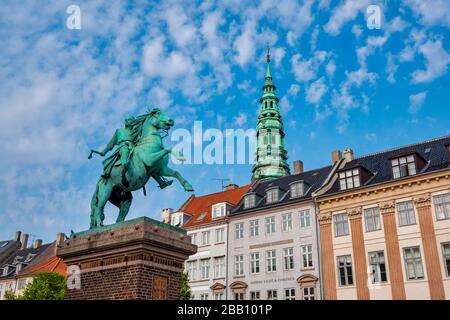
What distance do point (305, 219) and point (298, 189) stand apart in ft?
10.4

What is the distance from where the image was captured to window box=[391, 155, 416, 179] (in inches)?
1359

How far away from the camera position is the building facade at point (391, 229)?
3177 centimetres

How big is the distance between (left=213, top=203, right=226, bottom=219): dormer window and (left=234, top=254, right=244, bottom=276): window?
181 inches

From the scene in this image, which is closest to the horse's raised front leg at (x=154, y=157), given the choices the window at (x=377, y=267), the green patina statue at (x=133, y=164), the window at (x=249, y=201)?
the green patina statue at (x=133, y=164)

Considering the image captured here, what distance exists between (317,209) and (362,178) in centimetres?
417

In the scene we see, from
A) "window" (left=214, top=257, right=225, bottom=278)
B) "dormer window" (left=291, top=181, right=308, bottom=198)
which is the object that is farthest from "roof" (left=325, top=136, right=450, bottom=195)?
"window" (left=214, top=257, right=225, bottom=278)

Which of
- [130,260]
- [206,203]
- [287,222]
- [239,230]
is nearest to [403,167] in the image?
[287,222]

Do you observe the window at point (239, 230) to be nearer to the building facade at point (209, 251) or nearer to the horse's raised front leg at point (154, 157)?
the building facade at point (209, 251)

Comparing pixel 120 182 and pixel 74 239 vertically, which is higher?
pixel 120 182

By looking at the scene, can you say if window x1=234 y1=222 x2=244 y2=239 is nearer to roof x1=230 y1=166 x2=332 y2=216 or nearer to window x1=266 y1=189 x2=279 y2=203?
roof x1=230 y1=166 x2=332 y2=216

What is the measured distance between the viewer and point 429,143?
38344mm

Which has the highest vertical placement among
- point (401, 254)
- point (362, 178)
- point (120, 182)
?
point (362, 178)
